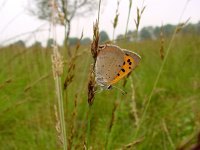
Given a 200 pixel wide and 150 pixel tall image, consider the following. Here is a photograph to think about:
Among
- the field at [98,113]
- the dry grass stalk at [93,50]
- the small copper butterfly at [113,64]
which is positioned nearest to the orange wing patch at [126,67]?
the small copper butterfly at [113,64]

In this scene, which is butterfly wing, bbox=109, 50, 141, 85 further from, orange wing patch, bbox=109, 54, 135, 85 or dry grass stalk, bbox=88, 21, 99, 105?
dry grass stalk, bbox=88, 21, 99, 105

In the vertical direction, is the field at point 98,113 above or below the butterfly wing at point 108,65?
below

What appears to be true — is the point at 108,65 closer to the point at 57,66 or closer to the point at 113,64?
the point at 113,64

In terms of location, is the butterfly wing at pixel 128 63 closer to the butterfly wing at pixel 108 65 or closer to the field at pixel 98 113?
the butterfly wing at pixel 108 65

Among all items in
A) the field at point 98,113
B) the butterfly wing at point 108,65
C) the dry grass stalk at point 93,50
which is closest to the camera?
the dry grass stalk at point 93,50

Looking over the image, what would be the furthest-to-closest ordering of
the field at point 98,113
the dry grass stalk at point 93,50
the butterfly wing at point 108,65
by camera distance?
the field at point 98,113
the butterfly wing at point 108,65
the dry grass stalk at point 93,50

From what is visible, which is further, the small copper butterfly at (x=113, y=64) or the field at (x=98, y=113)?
the field at (x=98, y=113)

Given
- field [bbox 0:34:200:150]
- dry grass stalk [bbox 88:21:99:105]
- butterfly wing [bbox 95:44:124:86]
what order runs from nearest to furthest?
dry grass stalk [bbox 88:21:99:105], butterfly wing [bbox 95:44:124:86], field [bbox 0:34:200:150]

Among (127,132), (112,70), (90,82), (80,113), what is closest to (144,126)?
(127,132)

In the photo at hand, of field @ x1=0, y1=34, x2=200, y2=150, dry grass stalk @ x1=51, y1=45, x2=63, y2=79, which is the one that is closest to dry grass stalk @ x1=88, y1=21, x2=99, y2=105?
dry grass stalk @ x1=51, y1=45, x2=63, y2=79

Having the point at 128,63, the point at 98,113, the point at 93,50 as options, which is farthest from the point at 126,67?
the point at 98,113
